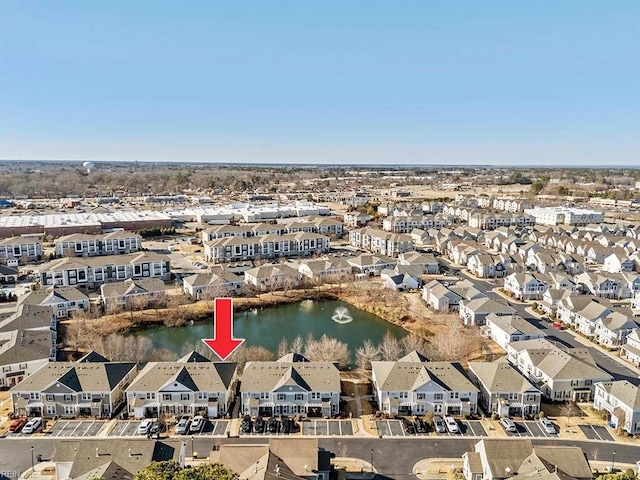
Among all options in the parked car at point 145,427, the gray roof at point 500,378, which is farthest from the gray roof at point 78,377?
the gray roof at point 500,378

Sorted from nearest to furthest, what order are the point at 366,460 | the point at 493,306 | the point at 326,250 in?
the point at 366,460, the point at 493,306, the point at 326,250

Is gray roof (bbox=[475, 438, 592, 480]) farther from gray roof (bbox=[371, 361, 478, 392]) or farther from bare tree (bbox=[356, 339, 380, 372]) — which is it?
bare tree (bbox=[356, 339, 380, 372])

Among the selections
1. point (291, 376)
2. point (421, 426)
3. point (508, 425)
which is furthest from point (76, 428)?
point (508, 425)

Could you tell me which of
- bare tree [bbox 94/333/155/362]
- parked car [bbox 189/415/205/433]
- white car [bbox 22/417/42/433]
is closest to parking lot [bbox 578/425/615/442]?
parked car [bbox 189/415/205/433]

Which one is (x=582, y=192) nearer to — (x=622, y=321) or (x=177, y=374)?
(x=622, y=321)

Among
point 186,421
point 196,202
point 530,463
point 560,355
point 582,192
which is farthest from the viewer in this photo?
point 582,192

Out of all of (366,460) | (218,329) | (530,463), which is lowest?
(366,460)

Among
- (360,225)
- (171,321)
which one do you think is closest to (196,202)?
(360,225)
